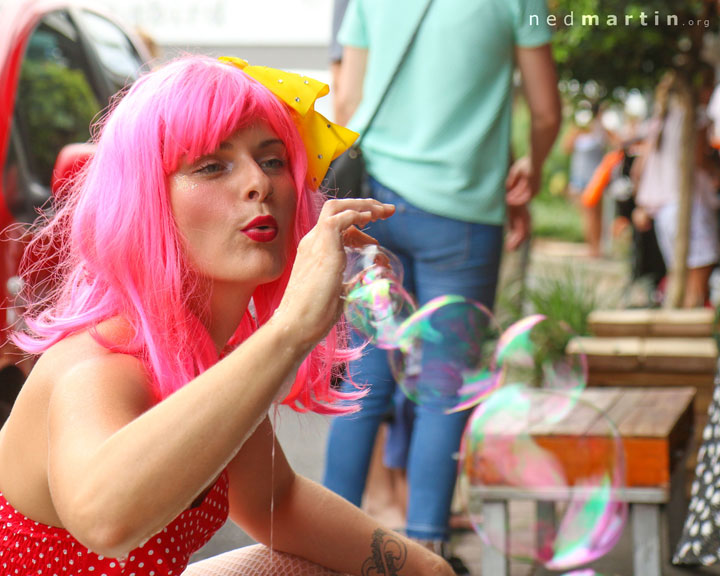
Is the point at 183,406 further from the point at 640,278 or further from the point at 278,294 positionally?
the point at 640,278

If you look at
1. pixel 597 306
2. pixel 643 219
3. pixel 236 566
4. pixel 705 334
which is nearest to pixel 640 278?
pixel 643 219

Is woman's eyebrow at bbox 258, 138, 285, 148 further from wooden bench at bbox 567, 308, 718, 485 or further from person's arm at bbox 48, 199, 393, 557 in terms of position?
wooden bench at bbox 567, 308, 718, 485

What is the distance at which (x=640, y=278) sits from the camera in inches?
345

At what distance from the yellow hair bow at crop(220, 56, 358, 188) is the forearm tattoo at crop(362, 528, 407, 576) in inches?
24.7

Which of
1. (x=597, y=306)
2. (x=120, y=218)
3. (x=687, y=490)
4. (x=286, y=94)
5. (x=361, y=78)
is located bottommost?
(x=597, y=306)

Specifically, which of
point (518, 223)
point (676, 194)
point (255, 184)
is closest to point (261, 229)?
point (255, 184)

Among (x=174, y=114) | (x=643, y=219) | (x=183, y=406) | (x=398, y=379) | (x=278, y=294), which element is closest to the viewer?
(x=183, y=406)

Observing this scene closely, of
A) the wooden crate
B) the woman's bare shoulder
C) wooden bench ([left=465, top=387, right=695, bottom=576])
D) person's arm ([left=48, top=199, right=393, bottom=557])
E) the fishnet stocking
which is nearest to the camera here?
person's arm ([left=48, top=199, right=393, bottom=557])

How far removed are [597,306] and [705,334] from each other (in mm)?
1645

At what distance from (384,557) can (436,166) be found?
1.54m

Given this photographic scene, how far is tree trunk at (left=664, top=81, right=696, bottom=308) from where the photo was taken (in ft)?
22.1

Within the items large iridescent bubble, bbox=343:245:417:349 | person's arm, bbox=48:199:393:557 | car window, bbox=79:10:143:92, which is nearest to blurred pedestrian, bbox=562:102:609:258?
car window, bbox=79:10:143:92

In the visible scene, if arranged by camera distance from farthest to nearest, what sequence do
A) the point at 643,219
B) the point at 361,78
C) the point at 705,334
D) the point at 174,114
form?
the point at 643,219 → the point at 705,334 → the point at 361,78 → the point at 174,114

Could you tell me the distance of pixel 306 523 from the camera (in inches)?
75.8
